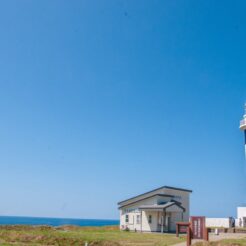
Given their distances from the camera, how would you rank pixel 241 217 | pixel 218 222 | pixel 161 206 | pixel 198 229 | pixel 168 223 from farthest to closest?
pixel 241 217 → pixel 218 222 → pixel 168 223 → pixel 161 206 → pixel 198 229

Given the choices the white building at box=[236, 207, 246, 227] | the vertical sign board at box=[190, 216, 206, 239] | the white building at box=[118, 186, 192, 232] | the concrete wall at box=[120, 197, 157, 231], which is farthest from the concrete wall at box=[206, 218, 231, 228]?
the vertical sign board at box=[190, 216, 206, 239]

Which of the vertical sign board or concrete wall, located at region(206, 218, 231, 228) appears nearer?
the vertical sign board

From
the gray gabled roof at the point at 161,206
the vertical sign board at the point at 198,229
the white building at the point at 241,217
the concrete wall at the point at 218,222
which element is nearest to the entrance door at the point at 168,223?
the gray gabled roof at the point at 161,206

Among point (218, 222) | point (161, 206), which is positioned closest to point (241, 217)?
point (218, 222)

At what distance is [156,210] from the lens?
1532 inches

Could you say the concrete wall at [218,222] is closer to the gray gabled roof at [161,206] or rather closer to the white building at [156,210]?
the white building at [156,210]

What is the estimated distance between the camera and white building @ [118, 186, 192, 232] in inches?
1549

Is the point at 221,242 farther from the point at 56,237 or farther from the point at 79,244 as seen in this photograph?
the point at 56,237

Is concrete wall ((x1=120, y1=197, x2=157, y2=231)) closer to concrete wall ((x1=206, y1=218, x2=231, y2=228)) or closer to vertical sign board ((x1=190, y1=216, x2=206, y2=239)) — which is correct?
concrete wall ((x1=206, y1=218, x2=231, y2=228))

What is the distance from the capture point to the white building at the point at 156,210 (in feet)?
129

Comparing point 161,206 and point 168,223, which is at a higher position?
point 161,206

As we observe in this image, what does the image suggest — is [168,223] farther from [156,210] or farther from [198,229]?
[198,229]

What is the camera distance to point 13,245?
971 inches

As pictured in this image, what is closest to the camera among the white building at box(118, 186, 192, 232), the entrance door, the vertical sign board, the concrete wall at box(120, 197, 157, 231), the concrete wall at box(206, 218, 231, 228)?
the vertical sign board
